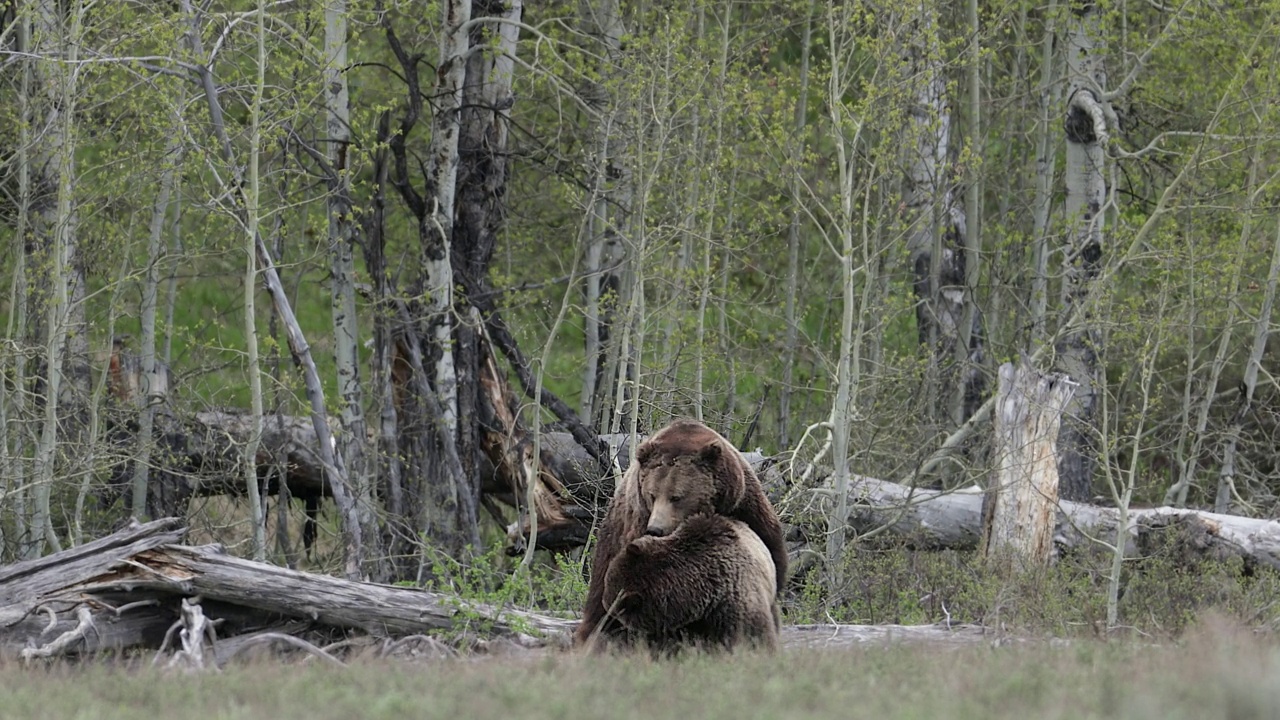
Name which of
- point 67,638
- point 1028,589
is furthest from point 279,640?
point 1028,589

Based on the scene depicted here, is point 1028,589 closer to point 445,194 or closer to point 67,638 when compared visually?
point 445,194

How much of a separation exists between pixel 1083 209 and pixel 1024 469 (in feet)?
14.5

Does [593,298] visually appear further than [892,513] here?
Yes

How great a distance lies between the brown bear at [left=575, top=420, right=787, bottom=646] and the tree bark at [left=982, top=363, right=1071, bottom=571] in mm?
5333

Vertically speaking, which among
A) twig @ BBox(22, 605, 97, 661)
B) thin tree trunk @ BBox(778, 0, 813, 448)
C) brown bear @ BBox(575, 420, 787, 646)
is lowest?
twig @ BBox(22, 605, 97, 661)

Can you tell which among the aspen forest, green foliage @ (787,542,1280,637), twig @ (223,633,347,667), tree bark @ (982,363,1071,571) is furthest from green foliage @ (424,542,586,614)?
tree bark @ (982,363,1071,571)

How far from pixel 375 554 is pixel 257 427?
259 cm

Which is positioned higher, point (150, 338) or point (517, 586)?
point (150, 338)

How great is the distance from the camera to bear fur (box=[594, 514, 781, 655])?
23.5ft

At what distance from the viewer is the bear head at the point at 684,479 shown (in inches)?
287

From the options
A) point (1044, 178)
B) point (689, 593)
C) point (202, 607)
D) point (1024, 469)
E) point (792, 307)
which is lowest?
point (202, 607)

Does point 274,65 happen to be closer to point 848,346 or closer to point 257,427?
point 257,427

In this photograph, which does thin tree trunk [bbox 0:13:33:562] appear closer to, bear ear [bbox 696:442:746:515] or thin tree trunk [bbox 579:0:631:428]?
thin tree trunk [bbox 579:0:631:428]

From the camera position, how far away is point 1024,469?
12.6 meters
